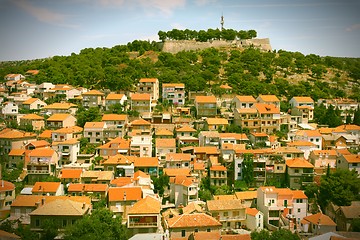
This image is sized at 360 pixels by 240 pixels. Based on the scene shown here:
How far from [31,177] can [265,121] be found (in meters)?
10.6

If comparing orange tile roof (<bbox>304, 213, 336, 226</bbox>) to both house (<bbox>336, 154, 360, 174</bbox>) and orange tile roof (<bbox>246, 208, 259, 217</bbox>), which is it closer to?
orange tile roof (<bbox>246, 208, 259, 217</bbox>)

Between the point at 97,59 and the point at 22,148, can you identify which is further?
the point at 97,59

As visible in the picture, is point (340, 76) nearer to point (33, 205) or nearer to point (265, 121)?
point (265, 121)

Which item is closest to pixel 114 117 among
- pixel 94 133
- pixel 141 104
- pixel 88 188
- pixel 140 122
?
pixel 140 122

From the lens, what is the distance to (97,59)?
29344 millimetres

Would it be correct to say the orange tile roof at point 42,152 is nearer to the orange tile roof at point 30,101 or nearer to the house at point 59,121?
the house at point 59,121

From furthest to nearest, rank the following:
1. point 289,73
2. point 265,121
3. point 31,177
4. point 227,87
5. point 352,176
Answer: point 289,73 → point 227,87 → point 265,121 → point 31,177 → point 352,176

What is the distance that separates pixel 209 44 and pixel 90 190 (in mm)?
24790

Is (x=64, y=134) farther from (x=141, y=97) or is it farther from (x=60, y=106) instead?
(x=141, y=97)

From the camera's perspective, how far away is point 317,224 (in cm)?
1227

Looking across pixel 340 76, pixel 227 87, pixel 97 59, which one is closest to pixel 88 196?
pixel 227 87

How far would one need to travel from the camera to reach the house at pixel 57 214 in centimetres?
1155

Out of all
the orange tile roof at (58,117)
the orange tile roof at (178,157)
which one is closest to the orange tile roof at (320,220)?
the orange tile roof at (178,157)

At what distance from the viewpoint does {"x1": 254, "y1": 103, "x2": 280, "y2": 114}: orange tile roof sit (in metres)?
19.8
